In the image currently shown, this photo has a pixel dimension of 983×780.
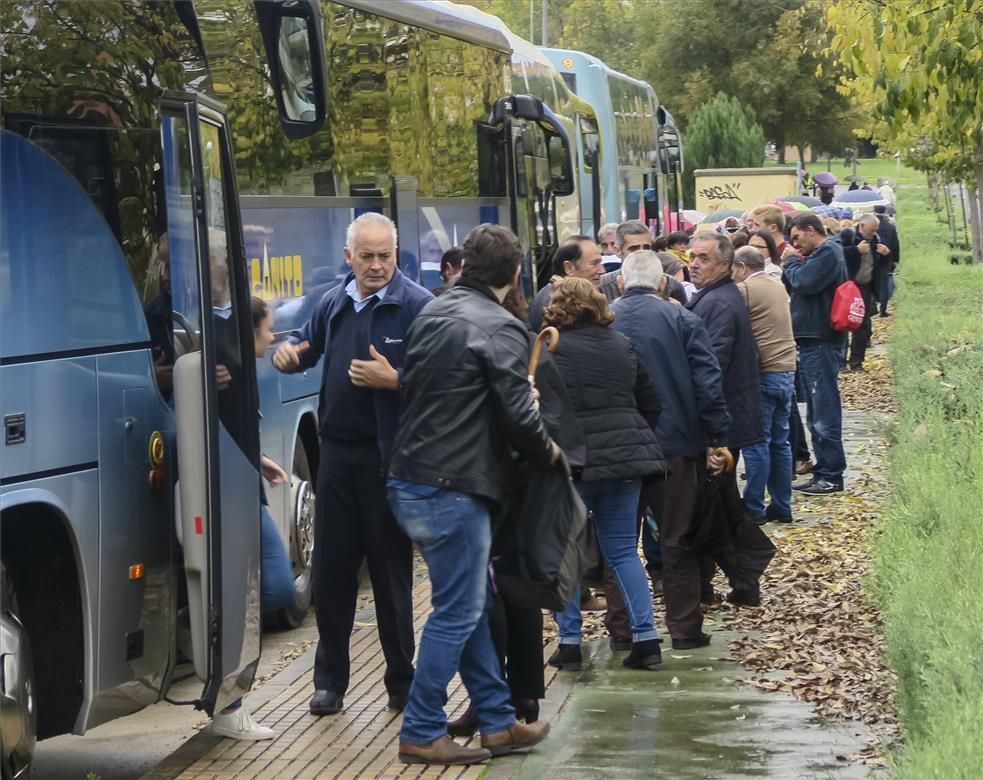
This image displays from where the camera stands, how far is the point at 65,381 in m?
5.74

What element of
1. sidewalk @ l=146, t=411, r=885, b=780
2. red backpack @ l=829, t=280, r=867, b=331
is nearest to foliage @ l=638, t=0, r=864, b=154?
red backpack @ l=829, t=280, r=867, b=331

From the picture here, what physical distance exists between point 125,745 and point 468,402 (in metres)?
2.35

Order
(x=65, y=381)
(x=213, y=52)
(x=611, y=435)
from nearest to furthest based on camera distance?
(x=65, y=381)
(x=611, y=435)
(x=213, y=52)

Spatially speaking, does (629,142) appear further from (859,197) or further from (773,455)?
(859,197)

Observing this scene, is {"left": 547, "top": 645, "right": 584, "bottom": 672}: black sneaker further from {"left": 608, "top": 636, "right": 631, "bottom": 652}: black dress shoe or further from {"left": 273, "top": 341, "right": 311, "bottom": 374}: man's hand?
{"left": 273, "top": 341, "right": 311, "bottom": 374}: man's hand

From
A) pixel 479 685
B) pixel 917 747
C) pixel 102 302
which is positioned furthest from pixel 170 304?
pixel 917 747

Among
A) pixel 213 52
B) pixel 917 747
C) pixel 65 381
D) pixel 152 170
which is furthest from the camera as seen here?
pixel 213 52

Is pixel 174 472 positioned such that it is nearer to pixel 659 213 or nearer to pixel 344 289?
pixel 344 289

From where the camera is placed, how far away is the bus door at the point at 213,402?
20.3ft

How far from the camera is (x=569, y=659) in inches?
322

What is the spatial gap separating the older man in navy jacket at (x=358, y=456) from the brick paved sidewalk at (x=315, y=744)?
164 millimetres

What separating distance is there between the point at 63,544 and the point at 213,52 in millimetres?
3251

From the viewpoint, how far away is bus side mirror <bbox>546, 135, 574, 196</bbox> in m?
16.0

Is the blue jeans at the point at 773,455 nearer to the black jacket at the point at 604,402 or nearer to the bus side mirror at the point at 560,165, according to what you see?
the black jacket at the point at 604,402
